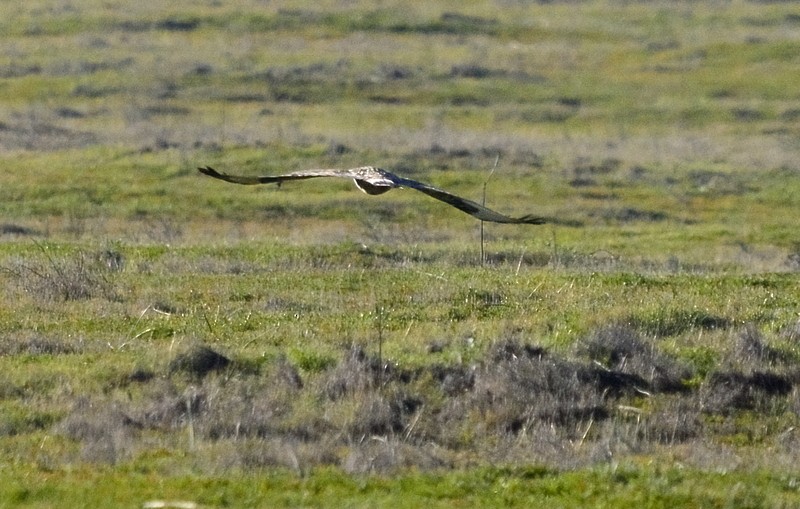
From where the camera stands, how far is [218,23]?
66812 millimetres

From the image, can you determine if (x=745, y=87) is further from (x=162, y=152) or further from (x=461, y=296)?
(x=461, y=296)

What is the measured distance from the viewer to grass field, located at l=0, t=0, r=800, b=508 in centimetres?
1001

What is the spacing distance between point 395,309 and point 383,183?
5.59m

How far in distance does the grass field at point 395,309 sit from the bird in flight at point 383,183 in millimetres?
1807

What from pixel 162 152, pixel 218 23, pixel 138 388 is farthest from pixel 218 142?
pixel 218 23

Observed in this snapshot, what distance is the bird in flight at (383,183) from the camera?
8.99 metres

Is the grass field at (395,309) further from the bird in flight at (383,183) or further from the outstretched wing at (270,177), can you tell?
the outstretched wing at (270,177)

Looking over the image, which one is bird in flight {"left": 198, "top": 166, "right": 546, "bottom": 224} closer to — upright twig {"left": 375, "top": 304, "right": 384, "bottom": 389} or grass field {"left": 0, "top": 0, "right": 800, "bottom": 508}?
grass field {"left": 0, "top": 0, "right": 800, "bottom": 508}

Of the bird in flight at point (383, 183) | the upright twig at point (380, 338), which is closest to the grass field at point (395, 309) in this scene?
the upright twig at point (380, 338)

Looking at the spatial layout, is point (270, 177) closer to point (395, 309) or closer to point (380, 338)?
point (380, 338)

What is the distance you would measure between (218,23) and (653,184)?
131 ft

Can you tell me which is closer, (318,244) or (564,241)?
(318,244)

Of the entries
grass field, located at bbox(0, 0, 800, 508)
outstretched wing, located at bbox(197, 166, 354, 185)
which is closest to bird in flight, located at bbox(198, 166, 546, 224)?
outstretched wing, located at bbox(197, 166, 354, 185)

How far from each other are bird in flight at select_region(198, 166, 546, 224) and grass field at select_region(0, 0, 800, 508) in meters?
1.81
